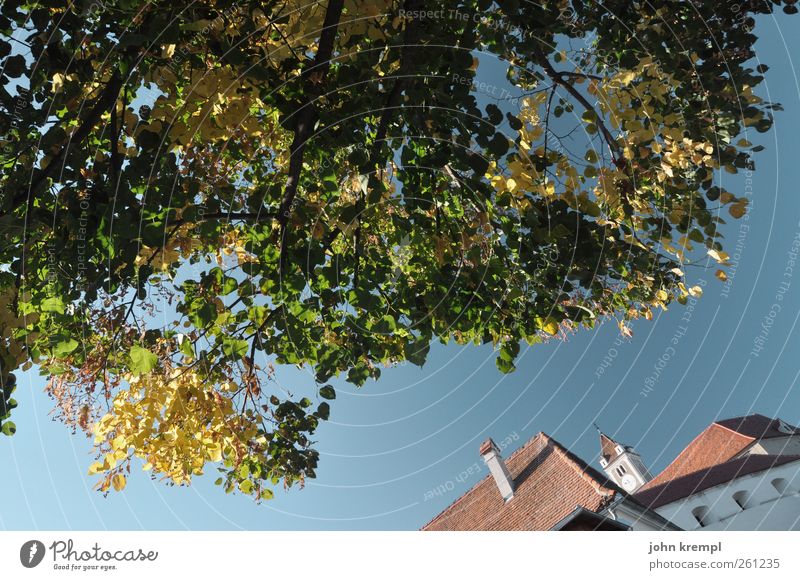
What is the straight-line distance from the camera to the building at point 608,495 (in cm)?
549

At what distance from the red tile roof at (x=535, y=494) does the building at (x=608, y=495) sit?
14 millimetres

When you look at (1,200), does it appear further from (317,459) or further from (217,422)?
(317,459)

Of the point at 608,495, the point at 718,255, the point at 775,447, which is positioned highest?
the point at 718,255

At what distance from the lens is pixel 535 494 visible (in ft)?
25.7

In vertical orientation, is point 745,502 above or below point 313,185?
below

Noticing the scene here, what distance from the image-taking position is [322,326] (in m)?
3.56

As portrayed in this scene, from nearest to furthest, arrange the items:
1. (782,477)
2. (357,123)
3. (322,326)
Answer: (357,123), (322,326), (782,477)

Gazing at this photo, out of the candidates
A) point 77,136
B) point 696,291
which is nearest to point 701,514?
point 696,291

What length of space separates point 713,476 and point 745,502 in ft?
14.5

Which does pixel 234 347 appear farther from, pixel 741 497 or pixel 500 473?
pixel 741 497

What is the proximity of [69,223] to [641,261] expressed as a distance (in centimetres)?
284

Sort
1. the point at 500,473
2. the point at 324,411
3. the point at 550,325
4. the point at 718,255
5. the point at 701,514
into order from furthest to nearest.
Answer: the point at 701,514, the point at 500,473, the point at 324,411, the point at 550,325, the point at 718,255

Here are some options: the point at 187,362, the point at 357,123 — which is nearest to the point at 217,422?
the point at 187,362
